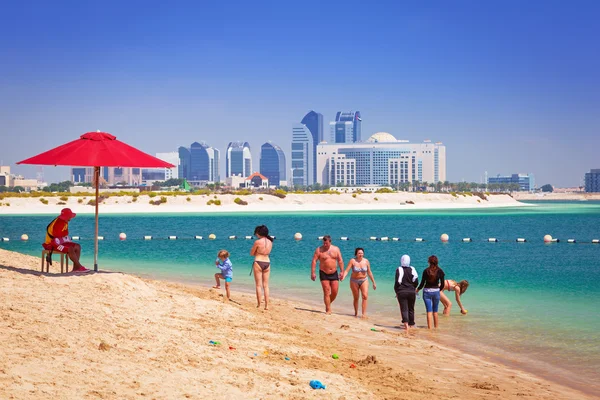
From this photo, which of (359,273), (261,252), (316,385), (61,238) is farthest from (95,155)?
(316,385)

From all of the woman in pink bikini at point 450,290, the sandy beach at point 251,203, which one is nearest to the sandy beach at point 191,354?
the woman in pink bikini at point 450,290

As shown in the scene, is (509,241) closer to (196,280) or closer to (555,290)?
(555,290)

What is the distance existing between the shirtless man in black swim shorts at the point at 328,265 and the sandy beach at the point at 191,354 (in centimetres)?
169

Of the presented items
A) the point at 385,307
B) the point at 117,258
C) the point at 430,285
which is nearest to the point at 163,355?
the point at 430,285

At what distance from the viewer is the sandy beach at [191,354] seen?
282 inches

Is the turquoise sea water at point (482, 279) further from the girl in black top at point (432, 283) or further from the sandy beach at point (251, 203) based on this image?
the sandy beach at point (251, 203)

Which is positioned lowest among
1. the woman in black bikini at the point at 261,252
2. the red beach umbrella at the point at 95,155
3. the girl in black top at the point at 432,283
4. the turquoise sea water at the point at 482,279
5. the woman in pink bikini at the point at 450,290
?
the turquoise sea water at the point at 482,279

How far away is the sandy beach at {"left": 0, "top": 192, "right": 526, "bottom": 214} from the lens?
92.1m

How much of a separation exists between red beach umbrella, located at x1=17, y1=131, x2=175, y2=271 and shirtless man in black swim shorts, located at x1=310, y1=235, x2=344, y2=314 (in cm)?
393

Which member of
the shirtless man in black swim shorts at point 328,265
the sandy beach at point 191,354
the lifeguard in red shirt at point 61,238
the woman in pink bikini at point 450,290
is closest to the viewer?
the sandy beach at point 191,354

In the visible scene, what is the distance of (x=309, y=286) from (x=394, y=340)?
8.68 meters

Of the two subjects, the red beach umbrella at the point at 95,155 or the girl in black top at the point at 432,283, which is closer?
the red beach umbrella at the point at 95,155

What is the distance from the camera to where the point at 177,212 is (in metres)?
96.8

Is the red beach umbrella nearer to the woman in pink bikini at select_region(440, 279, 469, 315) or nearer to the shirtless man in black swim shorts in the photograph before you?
the shirtless man in black swim shorts
